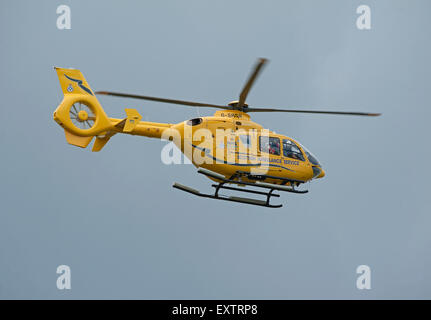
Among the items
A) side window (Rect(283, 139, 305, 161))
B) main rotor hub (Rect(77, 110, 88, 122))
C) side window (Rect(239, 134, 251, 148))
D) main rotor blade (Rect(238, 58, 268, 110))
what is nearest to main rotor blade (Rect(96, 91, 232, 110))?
main rotor blade (Rect(238, 58, 268, 110))

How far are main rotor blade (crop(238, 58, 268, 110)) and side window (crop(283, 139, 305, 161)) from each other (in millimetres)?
1747

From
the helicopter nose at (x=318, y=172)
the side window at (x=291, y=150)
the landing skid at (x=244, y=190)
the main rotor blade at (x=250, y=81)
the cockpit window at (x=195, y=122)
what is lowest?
the landing skid at (x=244, y=190)

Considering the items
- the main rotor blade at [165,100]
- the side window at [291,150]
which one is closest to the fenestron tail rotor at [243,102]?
the main rotor blade at [165,100]

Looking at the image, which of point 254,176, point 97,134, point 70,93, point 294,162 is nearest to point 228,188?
point 254,176

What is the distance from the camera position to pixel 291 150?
1811 cm

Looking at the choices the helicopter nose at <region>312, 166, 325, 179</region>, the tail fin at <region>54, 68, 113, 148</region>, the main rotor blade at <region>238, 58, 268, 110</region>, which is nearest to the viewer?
the main rotor blade at <region>238, 58, 268, 110</region>

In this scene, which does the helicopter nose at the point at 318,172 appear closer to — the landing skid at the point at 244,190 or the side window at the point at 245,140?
the landing skid at the point at 244,190

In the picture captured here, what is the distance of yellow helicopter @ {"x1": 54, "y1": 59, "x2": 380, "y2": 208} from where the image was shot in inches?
659

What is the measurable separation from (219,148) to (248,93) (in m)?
1.76

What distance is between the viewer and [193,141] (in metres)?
17.2

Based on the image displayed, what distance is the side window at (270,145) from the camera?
17625mm

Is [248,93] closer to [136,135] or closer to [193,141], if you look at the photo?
[193,141]

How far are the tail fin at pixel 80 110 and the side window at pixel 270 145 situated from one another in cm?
423

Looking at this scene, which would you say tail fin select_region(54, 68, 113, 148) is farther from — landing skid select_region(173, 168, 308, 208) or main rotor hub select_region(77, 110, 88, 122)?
landing skid select_region(173, 168, 308, 208)
